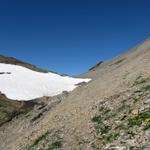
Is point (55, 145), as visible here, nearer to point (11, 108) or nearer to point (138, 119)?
point (138, 119)

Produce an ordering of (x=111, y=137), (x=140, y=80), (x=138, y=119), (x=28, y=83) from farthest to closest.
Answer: (x=28, y=83) < (x=140, y=80) < (x=138, y=119) < (x=111, y=137)

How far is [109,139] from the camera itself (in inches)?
969

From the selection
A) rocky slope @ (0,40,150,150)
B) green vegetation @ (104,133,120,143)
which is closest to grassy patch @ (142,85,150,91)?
rocky slope @ (0,40,150,150)

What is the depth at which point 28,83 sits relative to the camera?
245ft

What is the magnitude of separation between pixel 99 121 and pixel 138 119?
4.70 m

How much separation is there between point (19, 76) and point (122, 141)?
5813cm

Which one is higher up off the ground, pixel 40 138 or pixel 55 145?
pixel 40 138

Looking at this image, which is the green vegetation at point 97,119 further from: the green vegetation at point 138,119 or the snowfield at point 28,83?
the snowfield at point 28,83

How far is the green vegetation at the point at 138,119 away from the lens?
2470 cm

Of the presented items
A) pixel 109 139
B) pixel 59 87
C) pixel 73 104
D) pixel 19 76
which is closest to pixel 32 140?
pixel 73 104

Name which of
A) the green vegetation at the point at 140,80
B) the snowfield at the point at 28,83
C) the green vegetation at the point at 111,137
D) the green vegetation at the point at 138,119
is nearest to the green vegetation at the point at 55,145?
the green vegetation at the point at 111,137

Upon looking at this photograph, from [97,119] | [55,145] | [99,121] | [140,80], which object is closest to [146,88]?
[140,80]

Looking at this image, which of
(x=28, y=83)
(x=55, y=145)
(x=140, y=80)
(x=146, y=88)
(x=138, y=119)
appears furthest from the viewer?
(x=28, y=83)

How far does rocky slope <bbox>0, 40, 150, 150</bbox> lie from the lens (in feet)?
79.8
